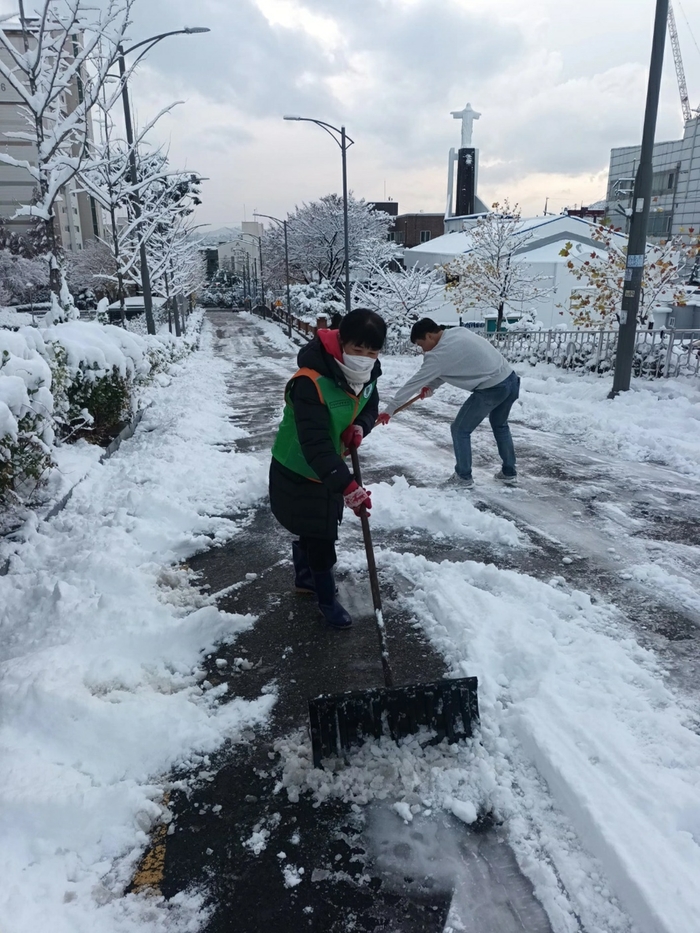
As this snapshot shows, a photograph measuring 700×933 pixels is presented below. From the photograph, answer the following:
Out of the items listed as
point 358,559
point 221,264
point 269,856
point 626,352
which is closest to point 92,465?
point 358,559

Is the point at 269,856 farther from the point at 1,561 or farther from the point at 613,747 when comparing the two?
the point at 1,561

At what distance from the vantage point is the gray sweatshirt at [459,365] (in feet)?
18.3

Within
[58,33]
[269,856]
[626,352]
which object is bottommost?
[269,856]

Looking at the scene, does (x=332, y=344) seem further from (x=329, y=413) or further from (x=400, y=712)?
(x=400, y=712)

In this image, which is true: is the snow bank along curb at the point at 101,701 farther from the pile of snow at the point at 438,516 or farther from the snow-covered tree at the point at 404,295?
the snow-covered tree at the point at 404,295

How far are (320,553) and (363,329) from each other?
50.0 inches

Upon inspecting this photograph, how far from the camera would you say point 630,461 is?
6832 mm

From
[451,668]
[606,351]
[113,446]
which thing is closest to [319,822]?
[451,668]

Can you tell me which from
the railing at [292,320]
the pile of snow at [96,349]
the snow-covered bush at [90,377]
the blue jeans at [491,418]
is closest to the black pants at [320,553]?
the blue jeans at [491,418]

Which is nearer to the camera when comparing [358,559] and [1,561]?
[1,561]

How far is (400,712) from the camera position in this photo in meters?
2.63

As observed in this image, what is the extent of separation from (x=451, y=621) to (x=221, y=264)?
412 ft

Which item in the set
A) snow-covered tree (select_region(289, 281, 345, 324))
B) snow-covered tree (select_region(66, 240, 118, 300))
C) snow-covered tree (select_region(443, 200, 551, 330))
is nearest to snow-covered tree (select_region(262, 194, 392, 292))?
snow-covered tree (select_region(289, 281, 345, 324))

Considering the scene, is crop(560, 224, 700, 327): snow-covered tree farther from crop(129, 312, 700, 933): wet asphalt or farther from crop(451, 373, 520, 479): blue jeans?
crop(129, 312, 700, 933): wet asphalt
